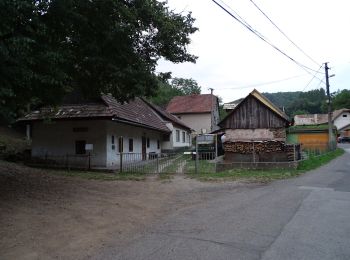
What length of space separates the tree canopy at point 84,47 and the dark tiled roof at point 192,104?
4549 centimetres

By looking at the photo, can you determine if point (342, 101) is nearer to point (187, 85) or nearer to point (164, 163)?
point (187, 85)

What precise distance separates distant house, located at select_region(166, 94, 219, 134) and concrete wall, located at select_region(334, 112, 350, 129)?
168ft

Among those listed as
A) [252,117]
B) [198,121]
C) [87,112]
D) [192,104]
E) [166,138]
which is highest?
[192,104]

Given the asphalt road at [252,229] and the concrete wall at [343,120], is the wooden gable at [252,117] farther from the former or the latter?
the concrete wall at [343,120]

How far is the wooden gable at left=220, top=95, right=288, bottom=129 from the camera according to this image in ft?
81.6

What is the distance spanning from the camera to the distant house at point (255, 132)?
23.9m

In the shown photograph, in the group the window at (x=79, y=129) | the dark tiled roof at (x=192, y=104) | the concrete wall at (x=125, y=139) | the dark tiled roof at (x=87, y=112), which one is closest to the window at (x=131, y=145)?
the concrete wall at (x=125, y=139)

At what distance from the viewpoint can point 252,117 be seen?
2530cm

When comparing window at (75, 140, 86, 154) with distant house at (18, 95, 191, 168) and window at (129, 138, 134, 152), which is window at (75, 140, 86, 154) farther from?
window at (129, 138, 134, 152)

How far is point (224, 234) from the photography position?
25.5 feet

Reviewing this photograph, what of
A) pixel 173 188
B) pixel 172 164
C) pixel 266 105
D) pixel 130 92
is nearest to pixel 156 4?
pixel 130 92

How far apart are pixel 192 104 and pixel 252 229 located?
5437cm

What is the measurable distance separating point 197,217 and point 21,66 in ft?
17.7

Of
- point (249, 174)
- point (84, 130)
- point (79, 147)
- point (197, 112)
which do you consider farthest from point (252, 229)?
point (197, 112)
